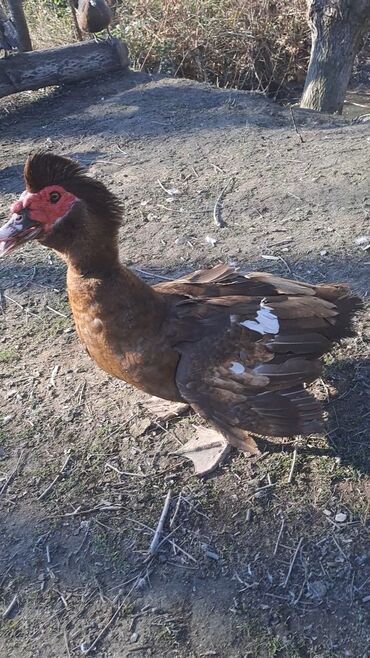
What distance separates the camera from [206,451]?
3.23m

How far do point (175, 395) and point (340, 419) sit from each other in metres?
0.88

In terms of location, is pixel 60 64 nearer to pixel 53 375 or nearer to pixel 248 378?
pixel 53 375

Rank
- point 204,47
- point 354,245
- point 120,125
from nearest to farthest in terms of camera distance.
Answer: point 354,245, point 120,125, point 204,47

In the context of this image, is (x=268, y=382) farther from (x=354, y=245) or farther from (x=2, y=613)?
(x=354, y=245)

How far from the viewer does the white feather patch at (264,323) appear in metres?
3.03

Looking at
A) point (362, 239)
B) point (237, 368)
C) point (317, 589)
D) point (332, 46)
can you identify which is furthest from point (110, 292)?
point (332, 46)

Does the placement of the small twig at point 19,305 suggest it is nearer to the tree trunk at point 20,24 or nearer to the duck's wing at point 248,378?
the duck's wing at point 248,378

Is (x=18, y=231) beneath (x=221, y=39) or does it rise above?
beneath

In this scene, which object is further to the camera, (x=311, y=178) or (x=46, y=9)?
(x=46, y=9)

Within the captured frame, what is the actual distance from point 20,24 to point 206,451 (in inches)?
270

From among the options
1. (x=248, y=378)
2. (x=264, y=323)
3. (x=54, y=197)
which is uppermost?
(x=54, y=197)

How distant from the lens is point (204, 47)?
28.6ft

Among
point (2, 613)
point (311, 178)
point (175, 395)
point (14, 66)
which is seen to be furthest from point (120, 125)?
point (2, 613)

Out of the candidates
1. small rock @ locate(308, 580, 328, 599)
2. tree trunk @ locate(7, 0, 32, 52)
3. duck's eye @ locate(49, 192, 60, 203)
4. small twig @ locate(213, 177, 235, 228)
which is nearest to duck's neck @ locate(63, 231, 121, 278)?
duck's eye @ locate(49, 192, 60, 203)
